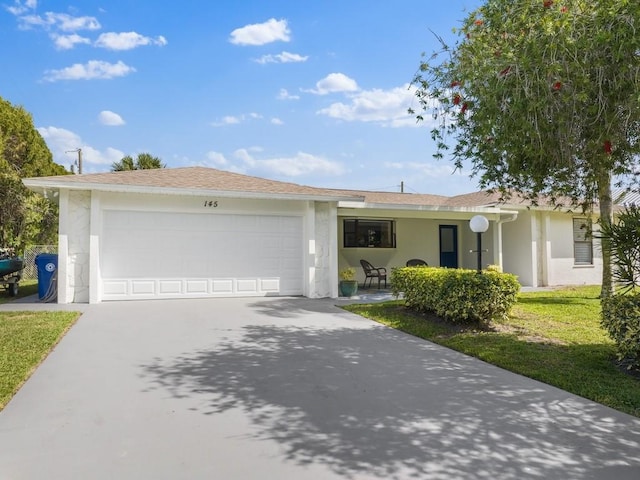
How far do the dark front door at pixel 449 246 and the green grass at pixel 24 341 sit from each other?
1328cm

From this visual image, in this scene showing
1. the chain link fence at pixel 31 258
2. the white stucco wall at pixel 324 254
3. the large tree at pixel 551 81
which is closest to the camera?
the large tree at pixel 551 81

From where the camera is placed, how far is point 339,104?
1414 cm

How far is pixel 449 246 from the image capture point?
1773 cm

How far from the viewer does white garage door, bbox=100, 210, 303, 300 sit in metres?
10.7

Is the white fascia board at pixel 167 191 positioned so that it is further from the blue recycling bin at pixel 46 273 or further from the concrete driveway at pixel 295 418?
the concrete driveway at pixel 295 418

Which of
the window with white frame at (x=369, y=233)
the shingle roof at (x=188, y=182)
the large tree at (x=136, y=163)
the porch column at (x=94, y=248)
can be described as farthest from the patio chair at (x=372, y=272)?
the large tree at (x=136, y=163)

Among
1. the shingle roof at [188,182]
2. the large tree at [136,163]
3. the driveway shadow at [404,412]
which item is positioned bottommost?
the driveway shadow at [404,412]

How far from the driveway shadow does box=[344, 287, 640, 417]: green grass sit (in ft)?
1.11

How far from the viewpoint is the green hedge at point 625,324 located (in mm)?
4949

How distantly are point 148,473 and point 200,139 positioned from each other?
60.1 ft

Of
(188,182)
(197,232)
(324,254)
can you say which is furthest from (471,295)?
(188,182)

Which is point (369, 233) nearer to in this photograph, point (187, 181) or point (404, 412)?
point (187, 181)

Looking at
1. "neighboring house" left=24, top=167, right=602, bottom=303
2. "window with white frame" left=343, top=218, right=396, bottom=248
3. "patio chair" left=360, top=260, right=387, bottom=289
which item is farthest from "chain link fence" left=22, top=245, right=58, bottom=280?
"patio chair" left=360, top=260, right=387, bottom=289

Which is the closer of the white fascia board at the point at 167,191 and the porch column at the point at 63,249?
the white fascia board at the point at 167,191
